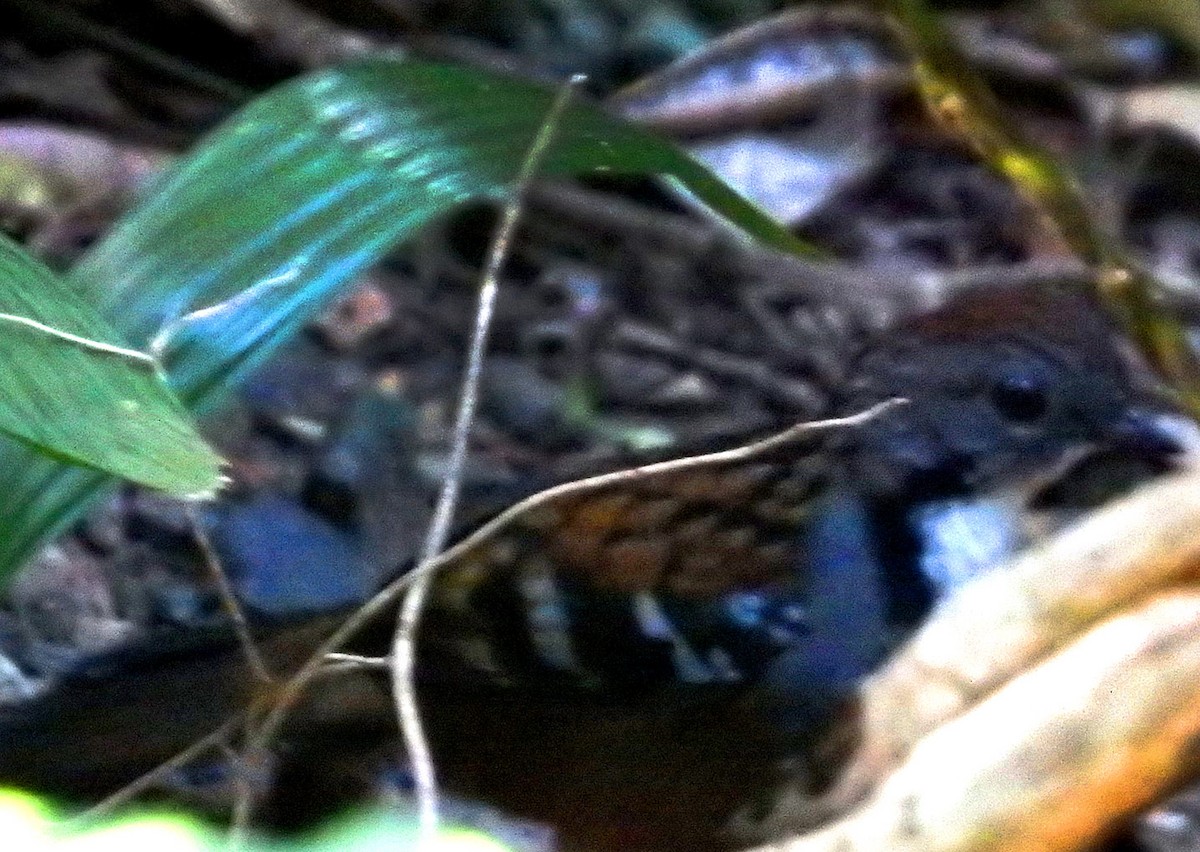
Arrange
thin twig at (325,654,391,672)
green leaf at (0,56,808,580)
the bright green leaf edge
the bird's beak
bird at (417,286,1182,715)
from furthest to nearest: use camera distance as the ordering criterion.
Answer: the bird's beak
bird at (417,286,1182,715)
green leaf at (0,56,808,580)
thin twig at (325,654,391,672)
the bright green leaf edge

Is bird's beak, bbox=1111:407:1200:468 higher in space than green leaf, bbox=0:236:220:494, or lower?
lower

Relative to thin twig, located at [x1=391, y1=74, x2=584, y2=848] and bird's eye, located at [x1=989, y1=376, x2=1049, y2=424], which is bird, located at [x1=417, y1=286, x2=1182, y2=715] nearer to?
bird's eye, located at [x1=989, y1=376, x2=1049, y2=424]

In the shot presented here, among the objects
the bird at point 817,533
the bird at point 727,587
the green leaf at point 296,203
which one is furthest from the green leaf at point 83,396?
the bird at point 817,533

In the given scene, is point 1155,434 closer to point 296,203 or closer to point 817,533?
point 817,533

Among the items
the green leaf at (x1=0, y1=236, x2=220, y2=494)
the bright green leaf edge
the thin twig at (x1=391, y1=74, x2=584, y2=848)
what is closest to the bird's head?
the thin twig at (x1=391, y1=74, x2=584, y2=848)

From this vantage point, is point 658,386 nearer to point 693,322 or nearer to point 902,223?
point 693,322

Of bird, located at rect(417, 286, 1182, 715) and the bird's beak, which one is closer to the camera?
bird, located at rect(417, 286, 1182, 715)

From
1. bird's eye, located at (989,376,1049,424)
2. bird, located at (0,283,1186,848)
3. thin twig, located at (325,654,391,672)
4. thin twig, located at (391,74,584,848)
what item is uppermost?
thin twig, located at (391,74,584,848)

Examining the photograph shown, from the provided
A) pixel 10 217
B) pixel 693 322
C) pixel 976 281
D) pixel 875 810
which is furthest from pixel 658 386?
pixel 875 810
